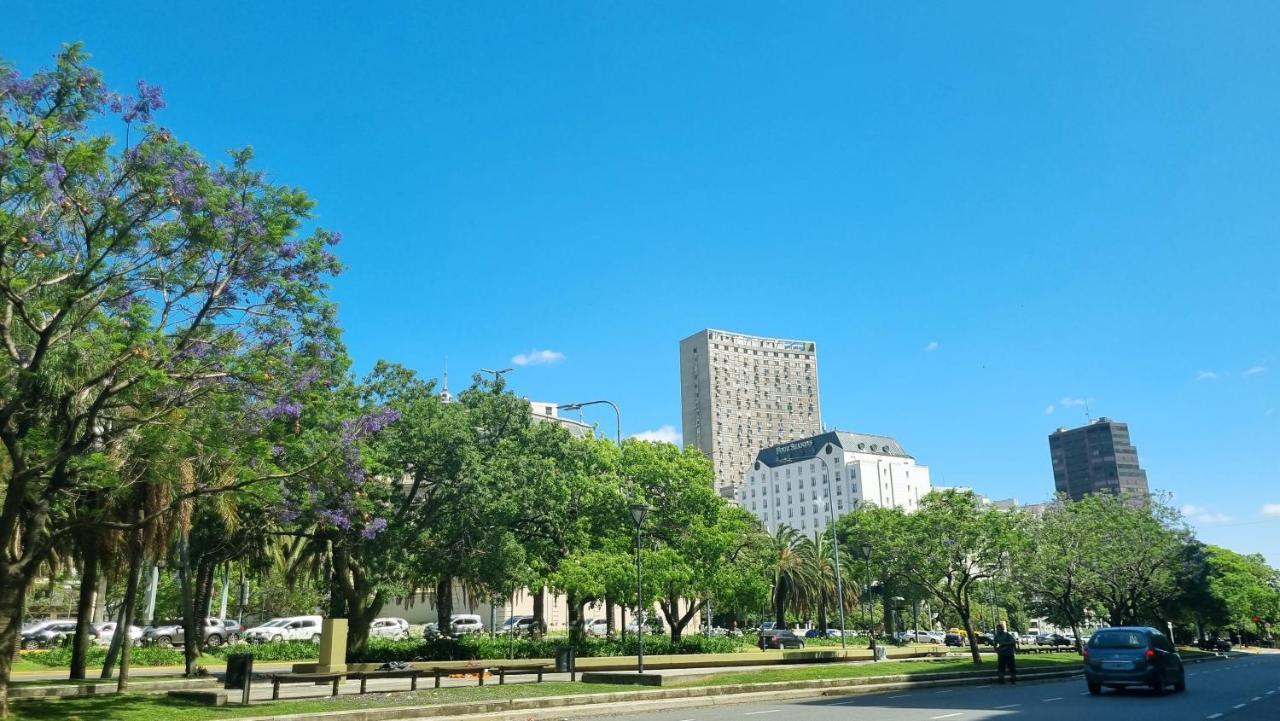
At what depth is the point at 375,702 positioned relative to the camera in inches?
689

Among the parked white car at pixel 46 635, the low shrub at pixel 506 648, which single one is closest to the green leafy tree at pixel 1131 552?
the low shrub at pixel 506 648

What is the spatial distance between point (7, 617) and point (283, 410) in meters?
5.41

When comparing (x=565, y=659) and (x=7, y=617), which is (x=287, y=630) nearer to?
(x=565, y=659)

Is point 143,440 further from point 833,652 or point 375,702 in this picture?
point 833,652

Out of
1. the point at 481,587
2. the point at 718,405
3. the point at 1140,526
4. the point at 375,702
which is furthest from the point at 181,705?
the point at 718,405

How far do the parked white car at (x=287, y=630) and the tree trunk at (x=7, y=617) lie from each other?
1319 inches

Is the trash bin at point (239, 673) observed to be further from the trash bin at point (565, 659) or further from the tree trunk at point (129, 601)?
the trash bin at point (565, 659)

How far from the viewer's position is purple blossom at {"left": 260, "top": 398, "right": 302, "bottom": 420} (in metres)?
15.5

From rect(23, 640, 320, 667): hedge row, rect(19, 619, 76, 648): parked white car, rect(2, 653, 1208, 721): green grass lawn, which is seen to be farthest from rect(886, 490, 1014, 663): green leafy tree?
rect(19, 619, 76, 648): parked white car

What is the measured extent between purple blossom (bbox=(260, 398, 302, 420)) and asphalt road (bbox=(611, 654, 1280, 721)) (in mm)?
8765

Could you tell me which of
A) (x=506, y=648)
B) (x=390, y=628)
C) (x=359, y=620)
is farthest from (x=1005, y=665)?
(x=390, y=628)

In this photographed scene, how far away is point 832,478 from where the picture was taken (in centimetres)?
Result: 15000

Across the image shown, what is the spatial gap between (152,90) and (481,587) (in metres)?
25.8

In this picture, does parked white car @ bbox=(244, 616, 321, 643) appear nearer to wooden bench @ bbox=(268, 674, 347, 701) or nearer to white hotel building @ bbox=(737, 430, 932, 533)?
wooden bench @ bbox=(268, 674, 347, 701)
